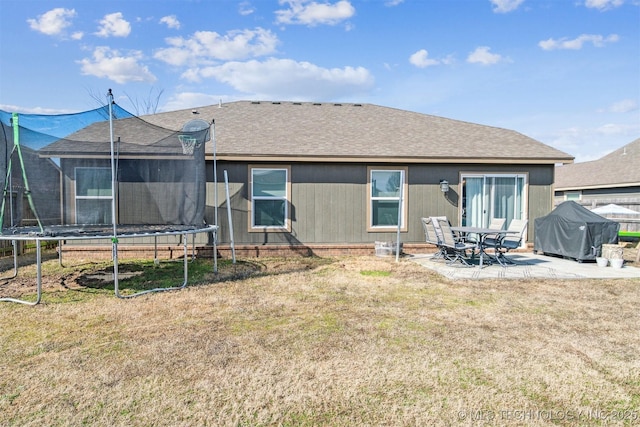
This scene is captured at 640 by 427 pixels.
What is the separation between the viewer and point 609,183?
1427 centimetres

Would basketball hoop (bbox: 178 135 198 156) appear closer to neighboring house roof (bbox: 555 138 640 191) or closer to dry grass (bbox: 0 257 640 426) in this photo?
dry grass (bbox: 0 257 640 426)

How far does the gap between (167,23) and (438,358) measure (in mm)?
17968

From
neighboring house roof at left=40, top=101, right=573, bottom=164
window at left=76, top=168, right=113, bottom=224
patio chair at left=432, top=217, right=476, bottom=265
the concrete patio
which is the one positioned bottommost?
the concrete patio

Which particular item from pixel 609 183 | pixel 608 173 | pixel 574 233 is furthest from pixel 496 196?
pixel 608 173

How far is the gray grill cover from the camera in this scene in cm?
716

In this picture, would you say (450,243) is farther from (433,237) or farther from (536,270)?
(536,270)

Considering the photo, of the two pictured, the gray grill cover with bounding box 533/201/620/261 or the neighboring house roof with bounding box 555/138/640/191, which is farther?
the neighboring house roof with bounding box 555/138/640/191

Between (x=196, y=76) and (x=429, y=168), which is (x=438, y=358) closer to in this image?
(x=429, y=168)

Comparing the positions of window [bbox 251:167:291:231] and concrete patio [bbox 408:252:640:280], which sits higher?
window [bbox 251:167:291:231]

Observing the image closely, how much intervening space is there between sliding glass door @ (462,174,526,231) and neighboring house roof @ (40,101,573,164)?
0.52 m

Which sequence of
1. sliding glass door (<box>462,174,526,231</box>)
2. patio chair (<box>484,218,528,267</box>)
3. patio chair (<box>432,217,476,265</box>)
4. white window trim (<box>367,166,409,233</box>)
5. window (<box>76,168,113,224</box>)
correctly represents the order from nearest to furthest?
window (<box>76,168,113,224</box>)
patio chair (<box>432,217,476,265</box>)
patio chair (<box>484,218,528,267</box>)
white window trim (<box>367,166,409,233</box>)
sliding glass door (<box>462,174,526,231</box>)

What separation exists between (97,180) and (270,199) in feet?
11.9

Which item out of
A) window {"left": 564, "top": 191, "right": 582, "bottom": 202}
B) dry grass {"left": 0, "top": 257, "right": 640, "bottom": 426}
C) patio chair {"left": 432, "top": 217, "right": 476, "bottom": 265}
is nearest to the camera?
dry grass {"left": 0, "top": 257, "right": 640, "bottom": 426}

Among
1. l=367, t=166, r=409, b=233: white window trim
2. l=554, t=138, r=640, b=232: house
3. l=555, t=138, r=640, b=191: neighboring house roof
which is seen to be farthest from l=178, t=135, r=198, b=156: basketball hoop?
l=555, t=138, r=640, b=191: neighboring house roof
